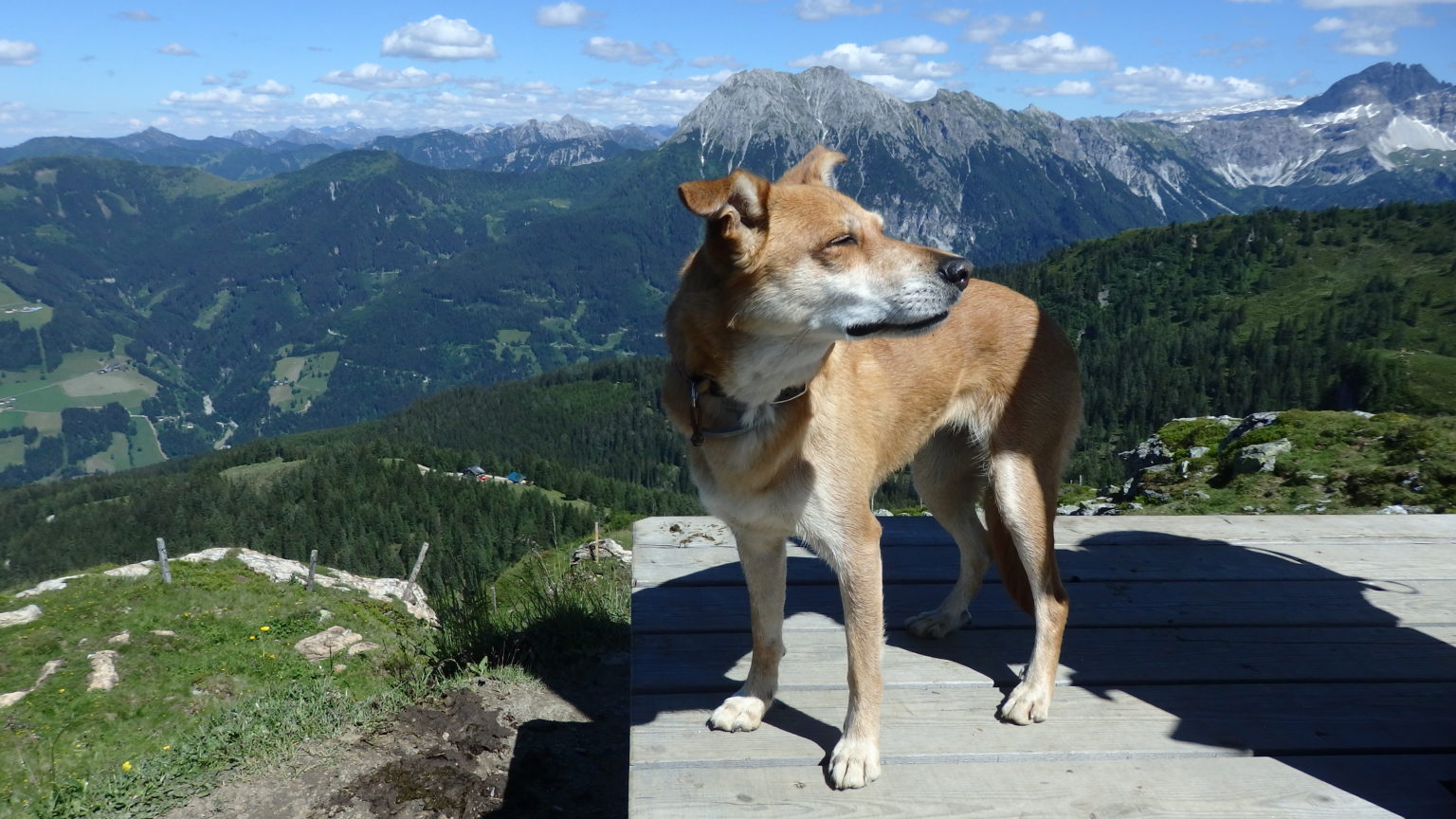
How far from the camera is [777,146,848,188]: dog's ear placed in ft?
13.3

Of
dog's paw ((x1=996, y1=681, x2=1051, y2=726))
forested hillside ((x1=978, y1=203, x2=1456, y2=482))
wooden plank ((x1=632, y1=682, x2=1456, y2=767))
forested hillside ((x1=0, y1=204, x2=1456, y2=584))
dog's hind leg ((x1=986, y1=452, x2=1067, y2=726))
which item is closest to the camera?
wooden plank ((x1=632, y1=682, x2=1456, y2=767))

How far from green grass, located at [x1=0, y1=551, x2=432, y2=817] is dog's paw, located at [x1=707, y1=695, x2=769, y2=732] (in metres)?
2.40

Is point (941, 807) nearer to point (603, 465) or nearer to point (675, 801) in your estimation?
point (675, 801)

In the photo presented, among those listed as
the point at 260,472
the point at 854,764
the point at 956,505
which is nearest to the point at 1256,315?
the point at 260,472

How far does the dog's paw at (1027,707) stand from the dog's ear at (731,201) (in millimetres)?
2402

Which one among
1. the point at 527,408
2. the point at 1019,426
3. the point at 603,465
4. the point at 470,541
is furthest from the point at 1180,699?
the point at 527,408

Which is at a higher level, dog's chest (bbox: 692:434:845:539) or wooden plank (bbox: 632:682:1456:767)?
dog's chest (bbox: 692:434:845:539)

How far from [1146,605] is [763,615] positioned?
2458 millimetres

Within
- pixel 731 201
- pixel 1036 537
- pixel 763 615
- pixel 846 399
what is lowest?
pixel 763 615

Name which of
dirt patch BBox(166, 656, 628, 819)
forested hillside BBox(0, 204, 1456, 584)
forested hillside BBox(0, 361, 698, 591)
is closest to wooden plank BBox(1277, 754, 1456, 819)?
dirt patch BBox(166, 656, 628, 819)

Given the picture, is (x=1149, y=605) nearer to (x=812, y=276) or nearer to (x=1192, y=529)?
(x=1192, y=529)

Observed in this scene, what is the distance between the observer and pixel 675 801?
3.36 meters

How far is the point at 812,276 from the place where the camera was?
331 centimetres

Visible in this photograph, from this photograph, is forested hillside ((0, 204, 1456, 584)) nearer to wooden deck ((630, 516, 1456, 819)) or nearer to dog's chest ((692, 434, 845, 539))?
wooden deck ((630, 516, 1456, 819))
